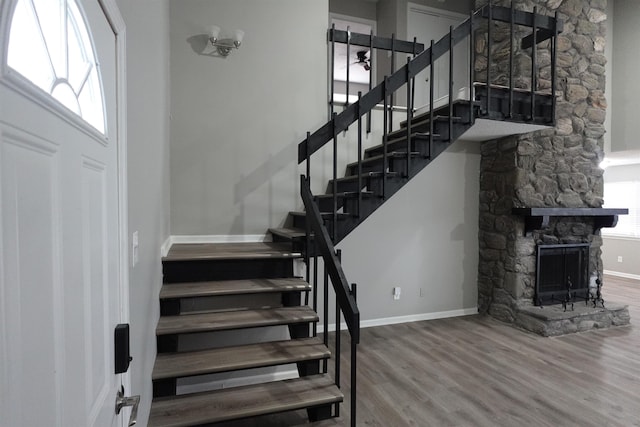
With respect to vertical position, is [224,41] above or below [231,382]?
above

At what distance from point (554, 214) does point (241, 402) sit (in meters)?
4.07

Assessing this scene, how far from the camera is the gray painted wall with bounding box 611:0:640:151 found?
5133 millimetres

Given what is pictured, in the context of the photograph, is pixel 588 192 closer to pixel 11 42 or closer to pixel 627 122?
pixel 627 122

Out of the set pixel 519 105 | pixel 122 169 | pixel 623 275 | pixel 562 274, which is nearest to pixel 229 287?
pixel 122 169

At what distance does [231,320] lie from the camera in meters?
2.43

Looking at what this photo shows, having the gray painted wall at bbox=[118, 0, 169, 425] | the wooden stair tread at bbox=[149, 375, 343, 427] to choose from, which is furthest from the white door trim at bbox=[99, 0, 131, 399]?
the wooden stair tread at bbox=[149, 375, 343, 427]

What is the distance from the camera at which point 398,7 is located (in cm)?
521

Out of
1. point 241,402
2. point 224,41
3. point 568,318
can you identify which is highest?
point 224,41

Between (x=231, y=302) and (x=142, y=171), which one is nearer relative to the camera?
(x=142, y=171)

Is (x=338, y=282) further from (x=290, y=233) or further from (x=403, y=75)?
(x=403, y=75)

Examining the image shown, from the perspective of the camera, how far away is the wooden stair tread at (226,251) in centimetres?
278

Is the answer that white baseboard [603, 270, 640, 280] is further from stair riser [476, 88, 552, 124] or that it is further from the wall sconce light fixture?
the wall sconce light fixture

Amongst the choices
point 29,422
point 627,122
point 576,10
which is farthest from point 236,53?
point 627,122

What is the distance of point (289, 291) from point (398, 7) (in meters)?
4.55
